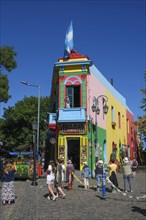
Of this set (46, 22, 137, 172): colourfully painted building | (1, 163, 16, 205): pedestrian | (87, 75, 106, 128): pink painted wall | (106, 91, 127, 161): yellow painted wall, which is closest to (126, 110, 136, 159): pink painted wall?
(106, 91, 127, 161): yellow painted wall

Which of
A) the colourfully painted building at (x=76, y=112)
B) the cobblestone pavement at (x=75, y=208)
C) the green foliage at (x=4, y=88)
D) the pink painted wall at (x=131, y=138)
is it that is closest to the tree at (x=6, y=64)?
the green foliage at (x=4, y=88)

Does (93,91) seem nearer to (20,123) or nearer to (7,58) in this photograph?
(7,58)

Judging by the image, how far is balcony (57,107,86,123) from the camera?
20.9 metres

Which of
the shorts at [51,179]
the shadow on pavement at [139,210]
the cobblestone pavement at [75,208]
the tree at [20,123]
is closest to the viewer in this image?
the cobblestone pavement at [75,208]

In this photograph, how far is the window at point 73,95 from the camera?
21987 millimetres

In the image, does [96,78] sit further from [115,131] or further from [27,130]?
[27,130]

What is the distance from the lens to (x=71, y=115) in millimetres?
21078

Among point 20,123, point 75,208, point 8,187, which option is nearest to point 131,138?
point 20,123

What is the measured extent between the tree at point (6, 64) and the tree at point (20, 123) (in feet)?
56.1

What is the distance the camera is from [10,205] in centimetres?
1038

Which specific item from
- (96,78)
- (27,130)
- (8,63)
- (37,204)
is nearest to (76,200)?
(37,204)

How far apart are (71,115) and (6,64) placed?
8.19 metres

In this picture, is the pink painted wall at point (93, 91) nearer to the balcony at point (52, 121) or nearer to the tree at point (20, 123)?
the balcony at point (52, 121)

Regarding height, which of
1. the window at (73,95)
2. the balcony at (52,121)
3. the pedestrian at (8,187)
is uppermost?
the window at (73,95)
